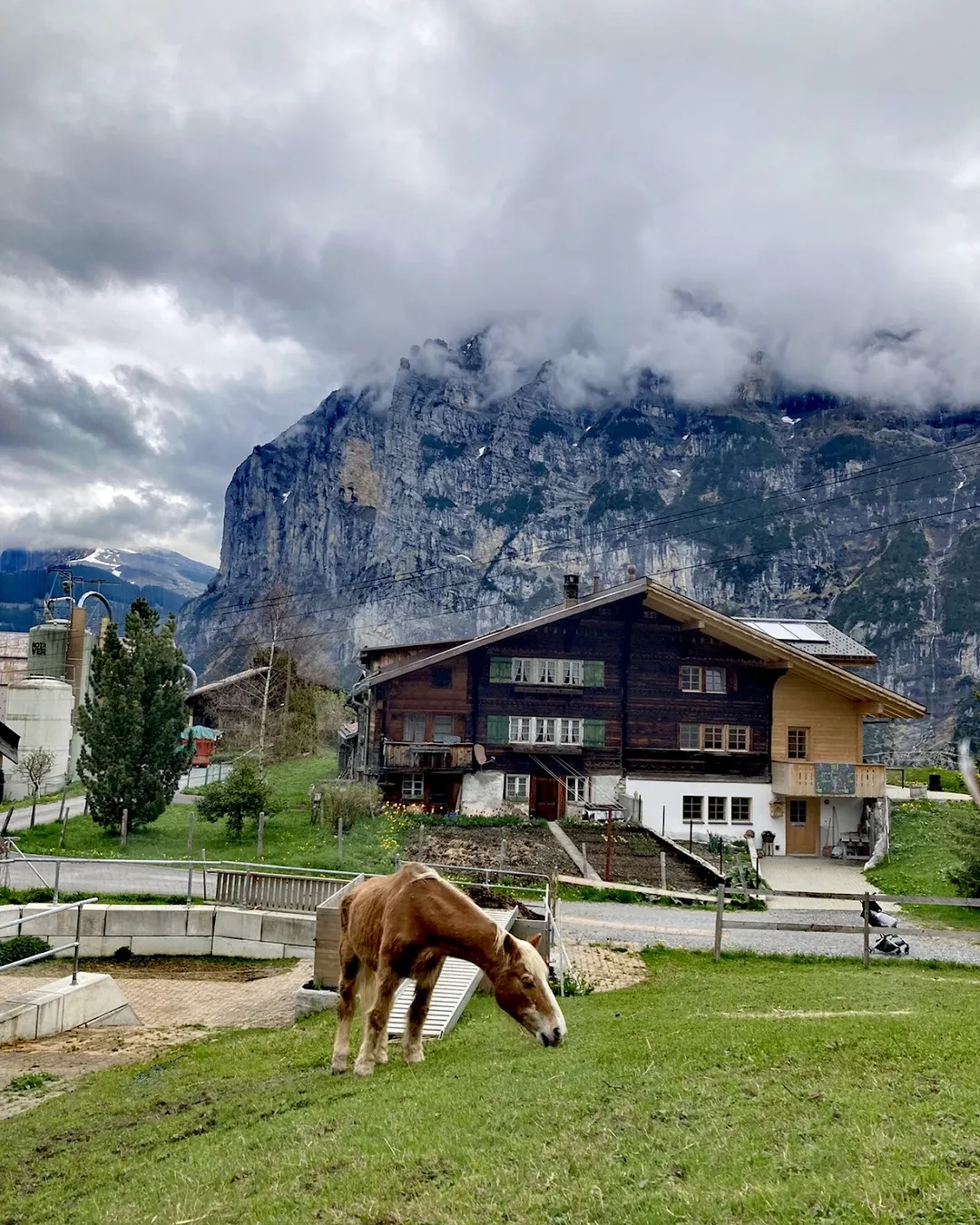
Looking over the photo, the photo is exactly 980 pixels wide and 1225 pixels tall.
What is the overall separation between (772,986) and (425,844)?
54.0ft

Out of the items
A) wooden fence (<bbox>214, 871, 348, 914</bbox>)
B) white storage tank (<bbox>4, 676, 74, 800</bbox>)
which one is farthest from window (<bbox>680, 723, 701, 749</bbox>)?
white storage tank (<bbox>4, 676, 74, 800</bbox>)

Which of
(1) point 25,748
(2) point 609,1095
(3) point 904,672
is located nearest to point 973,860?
(2) point 609,1095

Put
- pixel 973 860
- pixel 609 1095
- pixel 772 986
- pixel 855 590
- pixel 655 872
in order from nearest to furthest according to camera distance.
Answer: pixel 609 1095
pixel 772 986
pixel 973 860
pixel 655 872
pixel 855 590

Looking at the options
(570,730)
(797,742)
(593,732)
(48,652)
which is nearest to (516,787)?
(570,730)

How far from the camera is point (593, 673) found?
40.5m

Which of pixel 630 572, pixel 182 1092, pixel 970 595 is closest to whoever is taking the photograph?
pixel 182 1092

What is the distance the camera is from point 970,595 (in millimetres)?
174875

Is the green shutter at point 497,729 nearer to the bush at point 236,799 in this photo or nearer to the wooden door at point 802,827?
the bush at point 236,799

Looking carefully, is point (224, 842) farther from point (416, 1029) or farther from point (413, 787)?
point (416, 1029)

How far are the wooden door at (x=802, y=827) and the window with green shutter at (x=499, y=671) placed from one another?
45.9 ft

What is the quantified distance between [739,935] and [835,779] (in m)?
19.4

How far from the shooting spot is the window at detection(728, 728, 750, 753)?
40.6 m

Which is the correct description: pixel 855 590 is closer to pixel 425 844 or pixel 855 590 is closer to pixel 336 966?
pixel 425 844

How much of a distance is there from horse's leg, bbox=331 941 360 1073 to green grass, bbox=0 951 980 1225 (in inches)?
9.9
